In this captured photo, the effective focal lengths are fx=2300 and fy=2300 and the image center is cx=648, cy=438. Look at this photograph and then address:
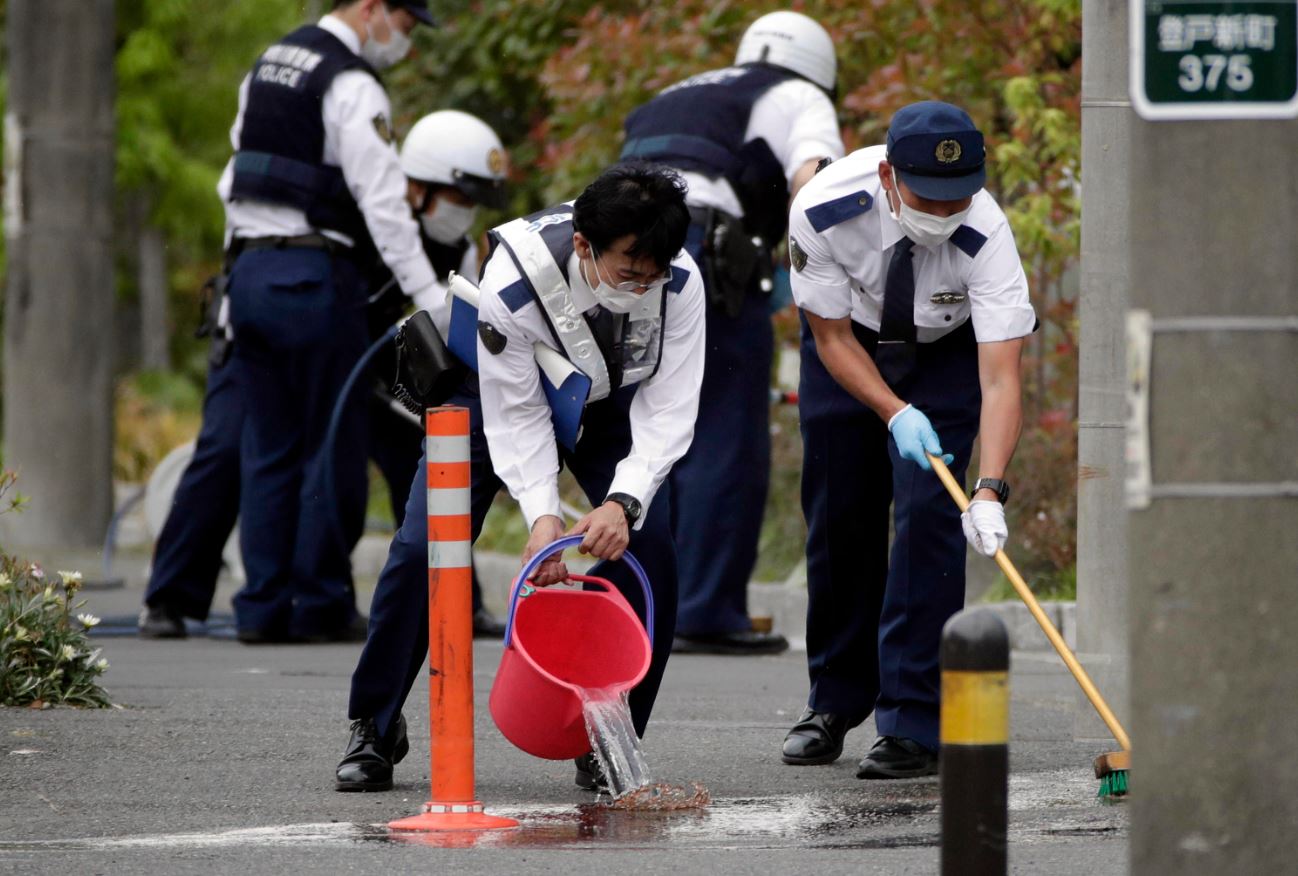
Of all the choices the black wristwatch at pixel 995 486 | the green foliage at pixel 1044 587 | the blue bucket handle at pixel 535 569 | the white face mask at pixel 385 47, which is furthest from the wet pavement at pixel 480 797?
the white face mask at pixel 385 47

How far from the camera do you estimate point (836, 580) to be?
600 centimetres

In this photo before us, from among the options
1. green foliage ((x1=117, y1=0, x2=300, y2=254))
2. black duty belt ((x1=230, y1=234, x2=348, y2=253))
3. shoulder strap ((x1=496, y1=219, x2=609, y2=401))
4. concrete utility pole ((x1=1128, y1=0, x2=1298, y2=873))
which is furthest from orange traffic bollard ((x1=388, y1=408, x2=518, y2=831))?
green foliage ((x1=117, y1=0, x2=300, y2=254))

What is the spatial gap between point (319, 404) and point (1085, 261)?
3446 mm

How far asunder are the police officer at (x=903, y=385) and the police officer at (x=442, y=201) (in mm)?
3093

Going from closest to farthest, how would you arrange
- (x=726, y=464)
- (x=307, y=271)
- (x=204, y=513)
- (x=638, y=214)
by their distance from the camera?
1. (x=638, y=214)
2. (x=726, y=464)
3. (x=307, y=271)
4. (x=204, y=513)

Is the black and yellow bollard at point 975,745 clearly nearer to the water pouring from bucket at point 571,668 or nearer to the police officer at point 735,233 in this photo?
the water pouring from bucket at point 571,668

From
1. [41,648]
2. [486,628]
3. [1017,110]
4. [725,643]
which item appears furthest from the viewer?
[1017,110]

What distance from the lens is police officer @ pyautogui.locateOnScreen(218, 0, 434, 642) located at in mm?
8391

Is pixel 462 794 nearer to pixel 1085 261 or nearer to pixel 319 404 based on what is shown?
pixel 1085 261

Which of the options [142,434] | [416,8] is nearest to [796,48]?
[416,8]

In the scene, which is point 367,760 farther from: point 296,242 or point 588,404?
point 296,242

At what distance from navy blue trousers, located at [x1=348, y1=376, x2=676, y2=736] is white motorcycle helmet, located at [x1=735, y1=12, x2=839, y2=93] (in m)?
2.80

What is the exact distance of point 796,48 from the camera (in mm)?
7898

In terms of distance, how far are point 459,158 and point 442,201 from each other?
8.7 inches
